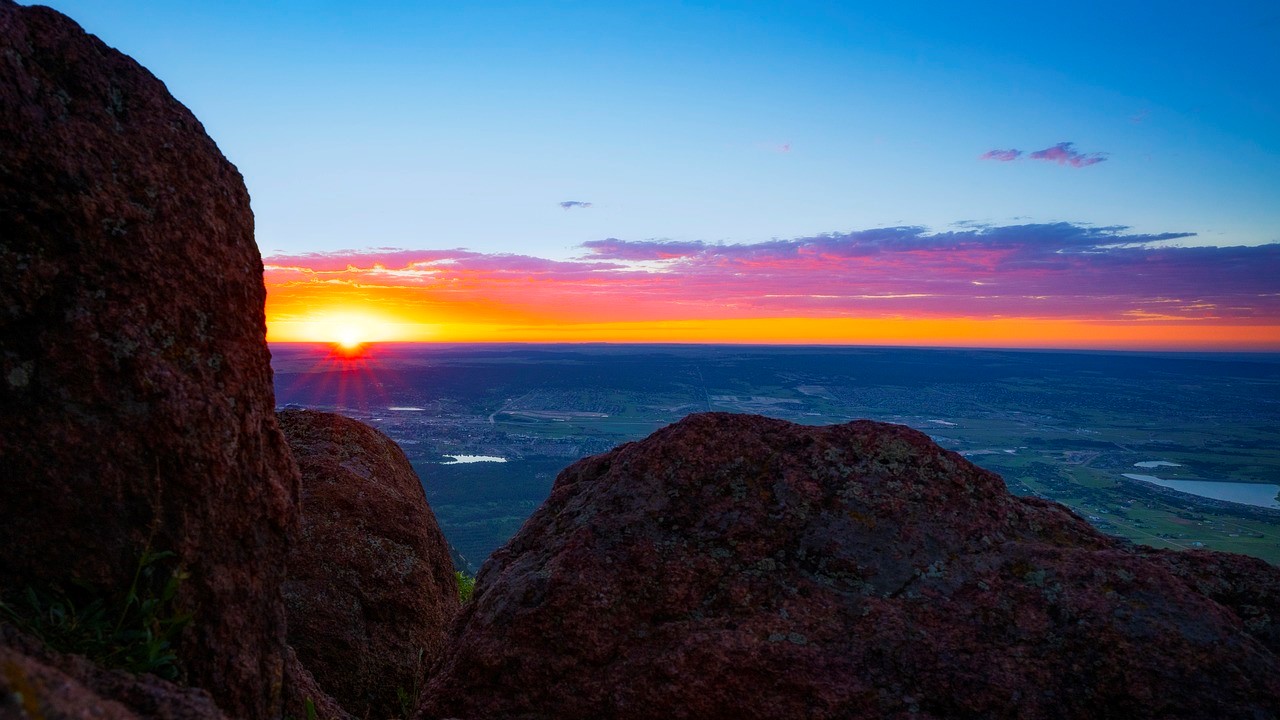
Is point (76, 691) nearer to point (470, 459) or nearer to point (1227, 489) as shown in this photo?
point (470, 459)

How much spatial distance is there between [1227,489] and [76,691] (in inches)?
6690

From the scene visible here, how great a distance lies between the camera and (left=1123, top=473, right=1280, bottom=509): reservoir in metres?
118

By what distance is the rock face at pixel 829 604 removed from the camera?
201 inches

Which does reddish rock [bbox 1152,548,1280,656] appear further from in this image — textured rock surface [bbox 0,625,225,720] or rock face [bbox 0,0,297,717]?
rock face [bbox 0,0,297,717]

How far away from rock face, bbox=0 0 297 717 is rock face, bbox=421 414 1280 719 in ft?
7.31

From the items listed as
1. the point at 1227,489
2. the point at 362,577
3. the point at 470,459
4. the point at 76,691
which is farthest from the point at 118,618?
the point at 1227,489

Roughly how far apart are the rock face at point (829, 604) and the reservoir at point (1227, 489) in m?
142

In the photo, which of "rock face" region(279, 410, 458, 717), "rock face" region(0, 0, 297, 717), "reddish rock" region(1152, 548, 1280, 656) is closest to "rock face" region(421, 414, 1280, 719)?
"reddish rock" region(1152, 548, 1280, 656)

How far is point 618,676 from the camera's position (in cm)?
572

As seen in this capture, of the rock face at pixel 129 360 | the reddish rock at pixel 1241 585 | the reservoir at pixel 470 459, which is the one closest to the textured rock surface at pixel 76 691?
the rock face at pixel 129 360

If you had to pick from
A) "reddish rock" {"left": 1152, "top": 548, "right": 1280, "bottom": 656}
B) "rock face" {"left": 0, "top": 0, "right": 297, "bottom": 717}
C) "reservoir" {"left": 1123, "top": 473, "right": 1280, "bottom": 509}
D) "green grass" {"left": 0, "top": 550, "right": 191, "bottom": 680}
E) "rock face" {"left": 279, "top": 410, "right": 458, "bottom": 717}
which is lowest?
"reservoir" {"left": 1123, "top": 473, "right": 1280, "bottom": 509}

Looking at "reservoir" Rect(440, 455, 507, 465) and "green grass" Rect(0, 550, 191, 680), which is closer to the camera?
"green grass" Rect(0, 550, 191, 680)

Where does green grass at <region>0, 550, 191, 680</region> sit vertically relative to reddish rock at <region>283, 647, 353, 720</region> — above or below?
above

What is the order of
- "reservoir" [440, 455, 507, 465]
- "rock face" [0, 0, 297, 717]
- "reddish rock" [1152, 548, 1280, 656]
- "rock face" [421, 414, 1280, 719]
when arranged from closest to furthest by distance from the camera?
"rock face" [0, 0, 297, 717], "rock face" [421, 414, 1280, 719], "reddish rock" [1152, 548, 1280, 656], "reservoir" [440, 455, 507, 465]
